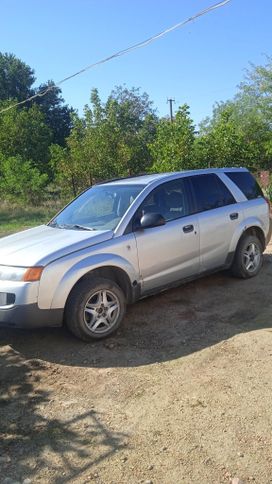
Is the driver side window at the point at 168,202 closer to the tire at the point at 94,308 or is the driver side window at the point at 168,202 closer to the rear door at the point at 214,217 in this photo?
the rear door at the point at 214,217

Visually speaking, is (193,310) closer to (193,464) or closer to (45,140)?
(193,464)

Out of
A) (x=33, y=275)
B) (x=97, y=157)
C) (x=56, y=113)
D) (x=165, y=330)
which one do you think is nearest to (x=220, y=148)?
(x=97, y=157)

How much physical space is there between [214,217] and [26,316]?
9.12 feet

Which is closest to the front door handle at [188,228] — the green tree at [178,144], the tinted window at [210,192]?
the tinted window at [210,192]

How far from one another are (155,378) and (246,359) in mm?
864

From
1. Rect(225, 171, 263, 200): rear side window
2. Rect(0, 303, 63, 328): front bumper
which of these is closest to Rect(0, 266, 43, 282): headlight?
Rect(0, 303, 63, 328): front bumper

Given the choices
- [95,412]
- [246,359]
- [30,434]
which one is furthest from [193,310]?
[30,434]

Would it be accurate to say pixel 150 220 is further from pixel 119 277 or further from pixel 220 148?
pixel 220 148

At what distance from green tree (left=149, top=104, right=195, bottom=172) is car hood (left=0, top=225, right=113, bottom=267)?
8191 mm

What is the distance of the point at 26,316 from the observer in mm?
4469

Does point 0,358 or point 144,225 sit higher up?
point 144,225

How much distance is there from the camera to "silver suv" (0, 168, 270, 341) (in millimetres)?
4551

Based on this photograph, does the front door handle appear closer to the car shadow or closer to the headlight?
the car shadow

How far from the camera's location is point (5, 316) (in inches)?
177
